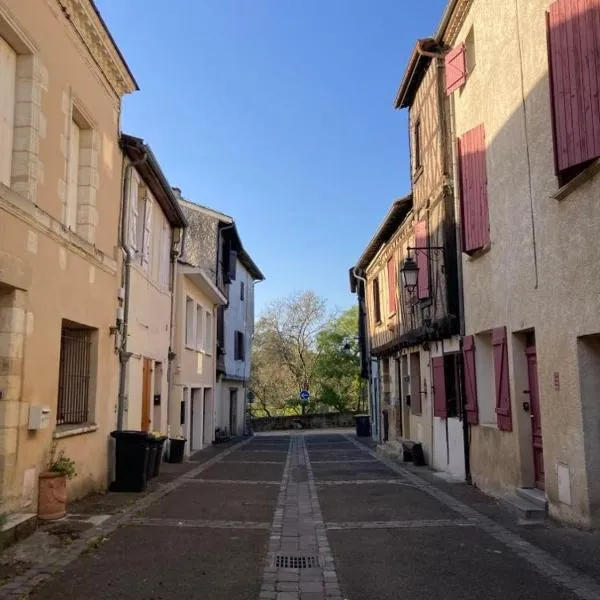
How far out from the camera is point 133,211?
11.5 metres

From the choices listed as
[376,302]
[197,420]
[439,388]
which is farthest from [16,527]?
[376,302]

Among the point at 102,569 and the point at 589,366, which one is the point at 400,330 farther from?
the point at 102,569

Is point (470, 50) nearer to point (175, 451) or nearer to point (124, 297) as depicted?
point (124, 297)

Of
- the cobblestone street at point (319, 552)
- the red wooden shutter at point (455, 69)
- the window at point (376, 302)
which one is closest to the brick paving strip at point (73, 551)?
the cobblestone street at point (319, 552)

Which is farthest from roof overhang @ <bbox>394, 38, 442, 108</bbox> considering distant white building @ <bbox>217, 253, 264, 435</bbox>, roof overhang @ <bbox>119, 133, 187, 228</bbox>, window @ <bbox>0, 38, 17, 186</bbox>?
distant white building @ <bbox>217, 253, 264, 435</bbox>

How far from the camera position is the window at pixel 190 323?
57.0ft

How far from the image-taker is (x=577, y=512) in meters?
6.76

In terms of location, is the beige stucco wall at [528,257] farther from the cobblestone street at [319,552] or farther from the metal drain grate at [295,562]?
the metal drain grate at [295,562]

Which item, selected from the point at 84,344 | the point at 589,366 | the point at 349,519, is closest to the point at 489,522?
the point at 349,519

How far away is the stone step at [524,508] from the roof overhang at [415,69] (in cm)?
783

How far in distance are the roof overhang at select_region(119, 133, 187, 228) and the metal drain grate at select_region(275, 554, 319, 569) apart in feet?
23.6

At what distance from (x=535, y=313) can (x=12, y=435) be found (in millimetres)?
5963

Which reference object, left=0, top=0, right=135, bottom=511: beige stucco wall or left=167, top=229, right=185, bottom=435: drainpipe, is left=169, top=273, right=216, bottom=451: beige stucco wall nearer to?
left=167, top=229, right=185, bottom=435: drainpipe

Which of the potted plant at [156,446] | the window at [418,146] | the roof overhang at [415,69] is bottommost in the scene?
the potted plant at [156,446]
